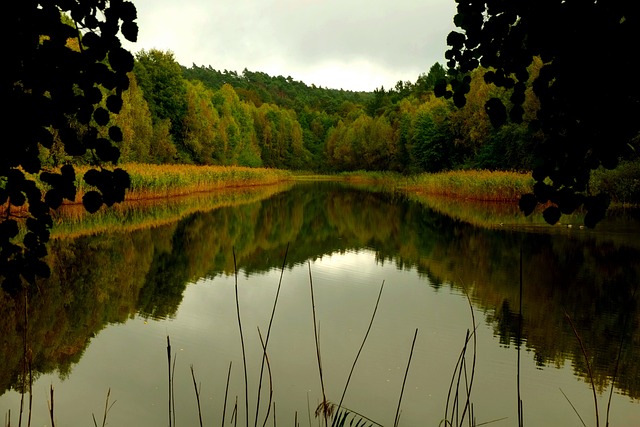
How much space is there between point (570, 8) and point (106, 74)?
58.1 inches

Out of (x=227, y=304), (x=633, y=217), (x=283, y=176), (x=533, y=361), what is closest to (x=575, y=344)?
(x=533, y=361)

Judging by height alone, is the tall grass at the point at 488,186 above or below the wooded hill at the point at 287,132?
below

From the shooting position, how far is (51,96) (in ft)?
5.35

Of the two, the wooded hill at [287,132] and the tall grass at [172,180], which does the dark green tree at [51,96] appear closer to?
the tall grass at [172,180]

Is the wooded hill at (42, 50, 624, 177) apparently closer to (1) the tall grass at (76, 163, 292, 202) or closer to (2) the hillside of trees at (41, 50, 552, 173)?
(2) the hillside of trees at (41, 50, 552, 173)

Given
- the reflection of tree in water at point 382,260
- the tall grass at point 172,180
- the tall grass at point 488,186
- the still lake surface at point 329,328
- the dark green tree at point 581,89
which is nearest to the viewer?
the dark green tree at point 581,89

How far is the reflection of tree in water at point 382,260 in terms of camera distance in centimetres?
604

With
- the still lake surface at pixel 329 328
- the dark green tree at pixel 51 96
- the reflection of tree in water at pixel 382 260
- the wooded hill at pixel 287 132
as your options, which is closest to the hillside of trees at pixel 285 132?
the wooded hill at pixel 287 132

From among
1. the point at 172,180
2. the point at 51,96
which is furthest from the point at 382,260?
the point at 172,180

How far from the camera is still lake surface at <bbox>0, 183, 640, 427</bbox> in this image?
15.2 ft

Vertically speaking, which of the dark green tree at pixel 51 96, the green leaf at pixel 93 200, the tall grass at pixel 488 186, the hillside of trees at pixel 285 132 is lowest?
the tall grass at pixel 488 186

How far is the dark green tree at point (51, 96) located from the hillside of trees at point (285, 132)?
1291 cm

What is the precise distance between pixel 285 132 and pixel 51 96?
75.2 metres

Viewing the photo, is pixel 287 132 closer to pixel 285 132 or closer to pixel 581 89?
pixel 285 132
